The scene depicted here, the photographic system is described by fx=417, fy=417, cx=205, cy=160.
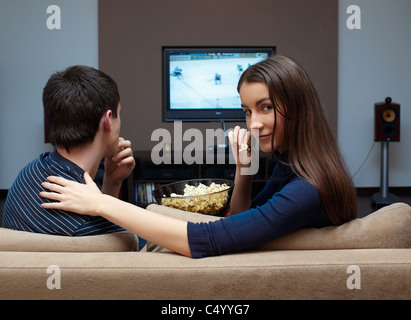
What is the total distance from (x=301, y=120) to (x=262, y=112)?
0.10 meters

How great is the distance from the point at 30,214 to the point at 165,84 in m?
3.87

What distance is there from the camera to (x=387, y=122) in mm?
4262

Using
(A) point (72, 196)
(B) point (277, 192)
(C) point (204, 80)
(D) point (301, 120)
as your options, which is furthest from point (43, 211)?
(C) point (204, 80)

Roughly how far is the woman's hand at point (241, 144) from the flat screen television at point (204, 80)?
336 cm

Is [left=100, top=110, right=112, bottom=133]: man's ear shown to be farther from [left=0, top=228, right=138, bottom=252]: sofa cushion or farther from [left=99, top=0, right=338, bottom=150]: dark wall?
[left=99, top=0, right=338, bottom=150]: dark wall

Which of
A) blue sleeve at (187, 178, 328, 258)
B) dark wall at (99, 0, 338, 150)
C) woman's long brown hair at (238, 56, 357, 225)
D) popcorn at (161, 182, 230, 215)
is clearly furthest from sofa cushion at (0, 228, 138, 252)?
dark wall at (99, 0, 338, 150)

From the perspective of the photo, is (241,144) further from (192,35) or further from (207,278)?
(192,35)

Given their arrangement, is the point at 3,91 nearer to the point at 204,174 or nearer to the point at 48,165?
the point at 204,174

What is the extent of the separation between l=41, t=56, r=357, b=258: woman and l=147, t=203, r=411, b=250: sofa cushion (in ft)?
0.10

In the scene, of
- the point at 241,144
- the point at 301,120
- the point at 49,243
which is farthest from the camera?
the point at 241,144

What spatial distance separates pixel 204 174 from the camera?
14.2ft

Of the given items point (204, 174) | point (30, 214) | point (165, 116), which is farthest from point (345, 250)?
point (165, 116)

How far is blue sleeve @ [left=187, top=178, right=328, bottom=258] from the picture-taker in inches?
34.2

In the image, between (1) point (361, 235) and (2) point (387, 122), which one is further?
(2) point (387, 122)
